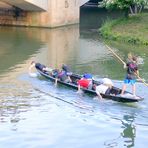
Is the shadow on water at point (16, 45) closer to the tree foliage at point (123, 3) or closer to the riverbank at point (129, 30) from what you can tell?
the riverbank at point (129, 30)

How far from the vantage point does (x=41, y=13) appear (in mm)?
41906

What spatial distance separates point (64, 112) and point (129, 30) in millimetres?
18510

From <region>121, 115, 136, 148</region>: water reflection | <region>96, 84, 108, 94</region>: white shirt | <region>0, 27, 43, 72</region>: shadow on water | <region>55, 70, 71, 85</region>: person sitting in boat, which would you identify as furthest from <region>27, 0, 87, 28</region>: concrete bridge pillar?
<region>121, 115, 136, 148</region>: water reflection

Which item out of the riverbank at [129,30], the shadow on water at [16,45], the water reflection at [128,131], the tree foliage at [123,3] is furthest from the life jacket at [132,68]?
the tree foliage at [123,3]

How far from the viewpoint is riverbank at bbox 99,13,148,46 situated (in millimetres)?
34812

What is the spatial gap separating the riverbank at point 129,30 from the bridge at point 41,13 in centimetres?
488

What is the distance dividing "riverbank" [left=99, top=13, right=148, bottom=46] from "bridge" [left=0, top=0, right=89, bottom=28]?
488 cm

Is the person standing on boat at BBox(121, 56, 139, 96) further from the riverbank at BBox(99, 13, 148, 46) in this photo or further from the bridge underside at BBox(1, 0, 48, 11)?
the bridge underside at BBox(1, 0, 48, 11)

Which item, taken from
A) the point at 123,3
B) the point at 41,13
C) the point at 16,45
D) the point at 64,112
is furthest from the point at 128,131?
the point at 41,13

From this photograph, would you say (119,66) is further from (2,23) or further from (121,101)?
(2,23)

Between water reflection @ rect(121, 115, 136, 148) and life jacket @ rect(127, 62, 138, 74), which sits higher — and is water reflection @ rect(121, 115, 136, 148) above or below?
below

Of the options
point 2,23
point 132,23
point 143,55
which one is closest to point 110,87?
point 143,55

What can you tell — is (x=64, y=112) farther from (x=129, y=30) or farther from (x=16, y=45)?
(x=129, y=30)

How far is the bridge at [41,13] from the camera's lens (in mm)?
41344
